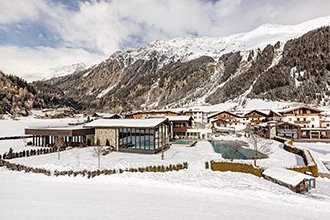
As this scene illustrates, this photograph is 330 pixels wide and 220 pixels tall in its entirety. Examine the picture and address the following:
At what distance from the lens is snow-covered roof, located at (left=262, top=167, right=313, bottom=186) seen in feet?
52.4

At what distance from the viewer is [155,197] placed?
13.0 metres

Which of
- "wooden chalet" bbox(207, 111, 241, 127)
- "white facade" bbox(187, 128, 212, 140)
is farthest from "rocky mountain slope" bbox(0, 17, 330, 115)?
"white facade" bbox(187, 128, 212, 140)

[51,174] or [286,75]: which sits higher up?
[286,75]

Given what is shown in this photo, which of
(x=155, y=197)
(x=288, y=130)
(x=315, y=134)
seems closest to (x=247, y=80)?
(x=315, y=134)

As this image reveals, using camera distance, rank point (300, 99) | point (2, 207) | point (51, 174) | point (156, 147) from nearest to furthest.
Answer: point (2, 207) < point (51, 174) < point (156, 147) < point (300, 99)

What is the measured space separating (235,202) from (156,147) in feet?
51.9

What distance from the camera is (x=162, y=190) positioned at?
14.4 m

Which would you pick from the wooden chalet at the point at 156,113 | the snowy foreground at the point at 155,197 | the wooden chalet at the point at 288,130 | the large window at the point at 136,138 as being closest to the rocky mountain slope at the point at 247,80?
the wooden chalet at the point at 288,130

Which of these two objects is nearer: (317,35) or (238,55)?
(317,35)

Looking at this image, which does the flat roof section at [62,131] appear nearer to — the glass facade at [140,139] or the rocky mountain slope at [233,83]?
the glass facade at [140,139]

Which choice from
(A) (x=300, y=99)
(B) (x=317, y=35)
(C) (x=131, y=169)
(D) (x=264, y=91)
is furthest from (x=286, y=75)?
(C) (x=131, y=169)

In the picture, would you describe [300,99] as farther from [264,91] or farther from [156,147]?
[156,147]

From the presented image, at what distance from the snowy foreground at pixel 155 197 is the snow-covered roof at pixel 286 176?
0.75 metres

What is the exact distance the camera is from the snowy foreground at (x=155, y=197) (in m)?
10.7
